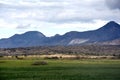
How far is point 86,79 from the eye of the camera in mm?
52344

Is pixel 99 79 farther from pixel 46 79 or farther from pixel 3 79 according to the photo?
pixel 3 79

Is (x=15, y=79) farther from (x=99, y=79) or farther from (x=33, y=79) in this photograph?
(x=99, y=79)

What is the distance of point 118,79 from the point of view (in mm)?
52375

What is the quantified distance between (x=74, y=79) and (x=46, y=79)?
4027 millimetres

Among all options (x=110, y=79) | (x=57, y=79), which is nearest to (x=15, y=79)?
(x=57, y=79)

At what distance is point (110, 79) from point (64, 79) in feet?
21.5

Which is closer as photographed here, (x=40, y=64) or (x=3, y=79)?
(x=3, y=79)

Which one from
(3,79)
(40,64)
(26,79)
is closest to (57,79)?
(26,79)

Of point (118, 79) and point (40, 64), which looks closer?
point (118, 79)

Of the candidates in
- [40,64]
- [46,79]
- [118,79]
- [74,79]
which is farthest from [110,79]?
[40,64]

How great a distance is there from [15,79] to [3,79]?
1.72 metres

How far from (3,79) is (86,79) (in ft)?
38.8

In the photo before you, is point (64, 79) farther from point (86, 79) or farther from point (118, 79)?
point (118, 79)

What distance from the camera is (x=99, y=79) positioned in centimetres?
5256
